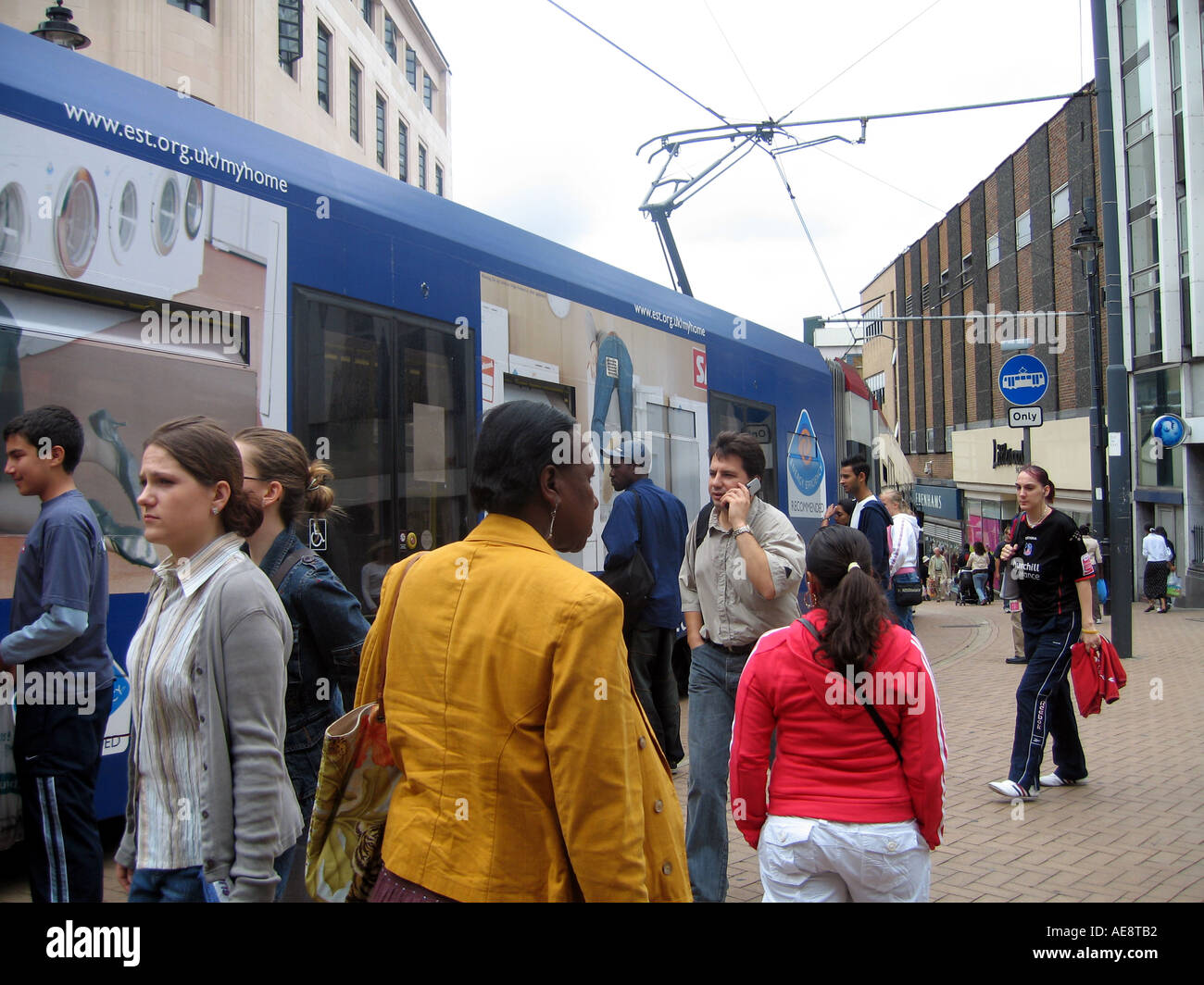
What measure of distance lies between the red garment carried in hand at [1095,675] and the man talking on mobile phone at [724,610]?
270 centimetres

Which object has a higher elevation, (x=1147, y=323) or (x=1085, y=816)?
(x=1147, y=323)

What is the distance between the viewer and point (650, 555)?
5.88 m

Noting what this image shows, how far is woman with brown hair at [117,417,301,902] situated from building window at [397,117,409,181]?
31033mm

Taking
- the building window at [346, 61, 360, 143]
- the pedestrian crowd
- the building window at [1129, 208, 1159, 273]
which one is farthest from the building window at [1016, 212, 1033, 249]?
the pedestrian crowd

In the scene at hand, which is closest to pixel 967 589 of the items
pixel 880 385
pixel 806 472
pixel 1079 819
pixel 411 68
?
pixel 806 472

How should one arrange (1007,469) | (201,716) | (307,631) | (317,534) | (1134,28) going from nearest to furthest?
(201,716) → (307,631) → (317,534) → (1134,28) → (1007,469)

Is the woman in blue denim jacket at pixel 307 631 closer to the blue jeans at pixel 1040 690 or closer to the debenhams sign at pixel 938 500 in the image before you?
the blue jeans at pixel 1040 690

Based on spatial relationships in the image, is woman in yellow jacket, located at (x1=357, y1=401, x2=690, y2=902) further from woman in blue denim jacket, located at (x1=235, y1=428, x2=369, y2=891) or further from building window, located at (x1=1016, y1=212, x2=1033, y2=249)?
building window, located at (x1=1016, y1=212, x2=1033, y2=249)

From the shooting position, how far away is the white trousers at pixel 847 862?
100 inches

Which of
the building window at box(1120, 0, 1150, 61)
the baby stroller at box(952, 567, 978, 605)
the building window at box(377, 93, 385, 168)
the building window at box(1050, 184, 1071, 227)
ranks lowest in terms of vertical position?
the baby stroller at box(952, 567, 978, 605)

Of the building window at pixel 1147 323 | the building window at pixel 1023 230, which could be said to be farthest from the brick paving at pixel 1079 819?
the building window at pixel 1023 230

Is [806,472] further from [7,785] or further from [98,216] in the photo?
[7,785]

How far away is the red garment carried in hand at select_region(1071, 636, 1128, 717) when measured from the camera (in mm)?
5660

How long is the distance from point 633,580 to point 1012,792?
246 cm
